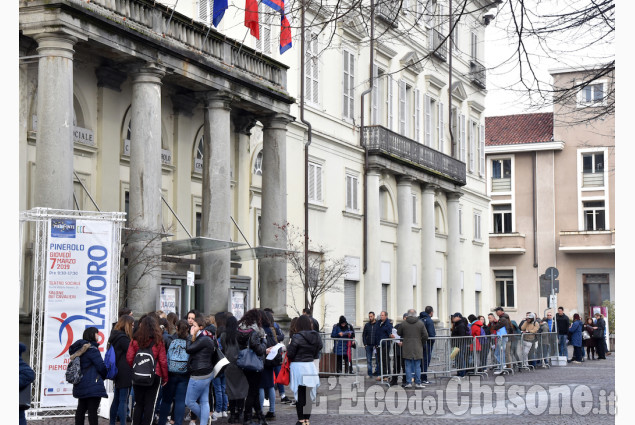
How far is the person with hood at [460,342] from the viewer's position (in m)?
26.5

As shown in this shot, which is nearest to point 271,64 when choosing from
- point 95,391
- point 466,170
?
point 95,391

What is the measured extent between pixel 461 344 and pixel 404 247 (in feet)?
45.4

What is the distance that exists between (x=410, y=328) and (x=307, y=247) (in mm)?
8057

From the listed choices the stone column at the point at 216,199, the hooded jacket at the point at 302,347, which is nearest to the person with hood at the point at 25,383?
the hooded jacket at the point at 302,347

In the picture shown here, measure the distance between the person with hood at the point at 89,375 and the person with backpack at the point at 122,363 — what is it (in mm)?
453

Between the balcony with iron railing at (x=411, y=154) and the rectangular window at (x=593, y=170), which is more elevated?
the rectangular window at (x=593, y=170)

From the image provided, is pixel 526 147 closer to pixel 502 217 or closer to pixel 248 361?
pixel 502 217

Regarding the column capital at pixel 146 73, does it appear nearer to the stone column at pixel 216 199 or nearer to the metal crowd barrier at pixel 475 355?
the stone column at pixel 216 199

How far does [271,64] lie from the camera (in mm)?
28000

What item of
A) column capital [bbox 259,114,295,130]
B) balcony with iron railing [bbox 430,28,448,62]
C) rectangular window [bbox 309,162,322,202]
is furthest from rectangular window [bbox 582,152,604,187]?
balcony with iron railing [bbox 430,28,448,62]

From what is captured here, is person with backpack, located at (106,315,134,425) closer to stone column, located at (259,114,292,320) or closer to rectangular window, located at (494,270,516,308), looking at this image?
stone column, located at (259,114,292,320)

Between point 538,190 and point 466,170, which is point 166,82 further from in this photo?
point 538,190

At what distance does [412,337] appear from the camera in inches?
938

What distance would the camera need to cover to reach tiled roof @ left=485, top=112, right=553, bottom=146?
6625 centimetres
